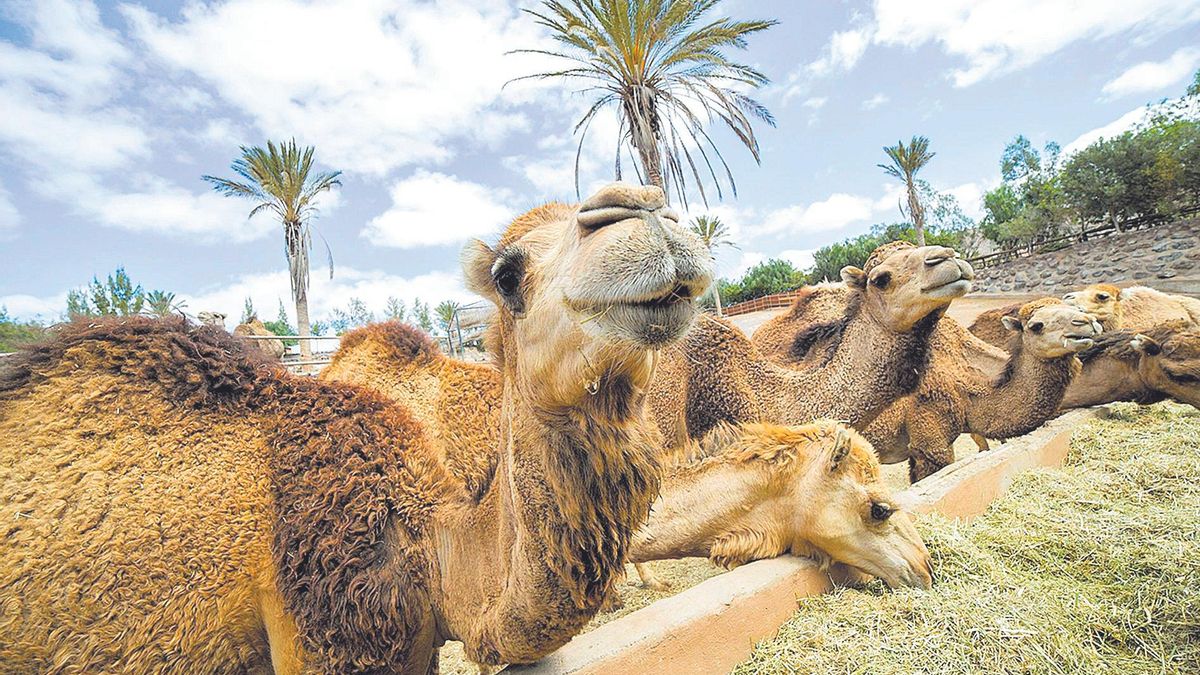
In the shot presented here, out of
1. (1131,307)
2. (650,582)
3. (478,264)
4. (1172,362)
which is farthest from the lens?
(1131,307)

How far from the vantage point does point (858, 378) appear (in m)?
4.41

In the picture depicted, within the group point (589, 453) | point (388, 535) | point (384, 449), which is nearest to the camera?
point (589, 453)

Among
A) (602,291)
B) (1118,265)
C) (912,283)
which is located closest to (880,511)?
(912,283)

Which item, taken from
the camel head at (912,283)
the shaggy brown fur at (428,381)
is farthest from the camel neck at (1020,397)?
the shaggy brown fur at (428,381)

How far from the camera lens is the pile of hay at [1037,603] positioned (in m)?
2.21

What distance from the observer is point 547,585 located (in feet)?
5.25

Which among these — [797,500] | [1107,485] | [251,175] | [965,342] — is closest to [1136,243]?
[965,342]

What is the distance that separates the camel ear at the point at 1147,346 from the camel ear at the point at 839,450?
A: 4623 millimetres

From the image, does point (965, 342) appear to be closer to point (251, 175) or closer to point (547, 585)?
point (547, 585)

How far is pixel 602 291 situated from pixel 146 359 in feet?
6.13

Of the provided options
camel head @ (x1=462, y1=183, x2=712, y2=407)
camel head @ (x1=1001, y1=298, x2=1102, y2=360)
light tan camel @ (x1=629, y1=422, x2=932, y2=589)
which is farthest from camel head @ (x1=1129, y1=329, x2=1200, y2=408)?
camel head @ (x1=462, y1=183, x2=712, y2=407)

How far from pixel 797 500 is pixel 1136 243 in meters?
30.7

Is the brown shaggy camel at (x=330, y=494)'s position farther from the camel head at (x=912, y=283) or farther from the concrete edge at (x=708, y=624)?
the camel head at (x=912, y=283)

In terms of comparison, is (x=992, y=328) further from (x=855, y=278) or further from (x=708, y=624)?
(x=708, y=624)
